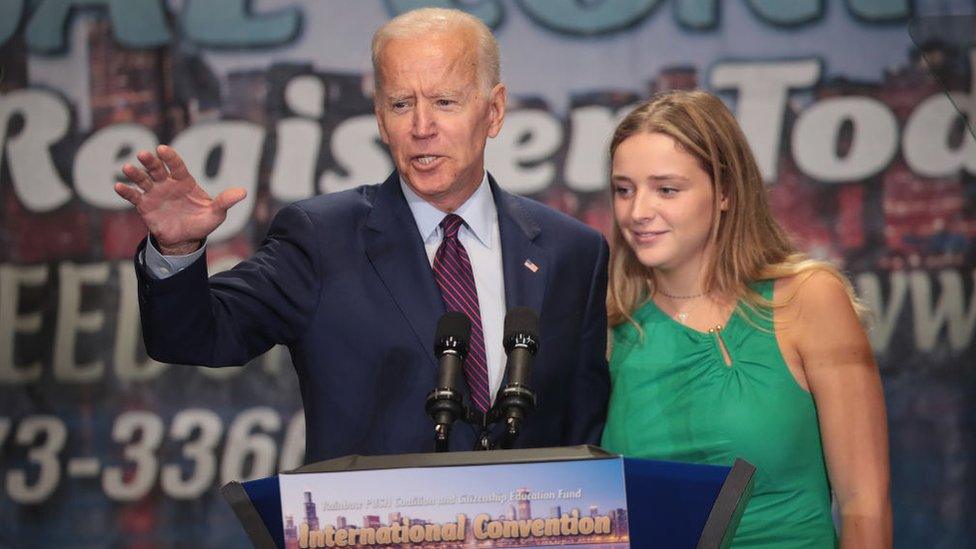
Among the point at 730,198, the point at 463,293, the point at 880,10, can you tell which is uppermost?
the point at 880,10

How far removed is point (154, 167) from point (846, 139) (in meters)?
3.33

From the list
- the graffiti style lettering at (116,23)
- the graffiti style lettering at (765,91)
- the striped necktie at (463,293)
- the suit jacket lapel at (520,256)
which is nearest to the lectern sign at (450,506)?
the striped necktie at (463,293)

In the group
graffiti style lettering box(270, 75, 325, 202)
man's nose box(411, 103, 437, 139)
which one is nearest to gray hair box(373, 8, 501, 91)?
man's nose box(411, 103, 437, 139)

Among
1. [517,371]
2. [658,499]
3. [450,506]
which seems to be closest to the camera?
[450,506]

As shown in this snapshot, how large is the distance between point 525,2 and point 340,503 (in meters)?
3.37

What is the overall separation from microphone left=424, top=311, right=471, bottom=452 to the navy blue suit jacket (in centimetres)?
→ 49

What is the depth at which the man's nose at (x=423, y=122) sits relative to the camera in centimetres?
241

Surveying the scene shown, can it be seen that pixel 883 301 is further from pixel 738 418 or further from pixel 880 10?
pixel 738 418

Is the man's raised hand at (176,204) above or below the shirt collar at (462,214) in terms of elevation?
below

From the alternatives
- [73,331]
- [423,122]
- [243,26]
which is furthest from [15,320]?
[423,122]

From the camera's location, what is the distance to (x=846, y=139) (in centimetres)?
468

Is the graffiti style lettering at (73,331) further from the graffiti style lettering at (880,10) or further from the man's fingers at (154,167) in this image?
the graffiti style lettering at (880,10)

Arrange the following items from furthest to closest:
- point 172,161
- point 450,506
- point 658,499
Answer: point 172,161
point 658,499
point 450,506

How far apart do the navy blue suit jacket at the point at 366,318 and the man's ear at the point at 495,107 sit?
7.1 inches
